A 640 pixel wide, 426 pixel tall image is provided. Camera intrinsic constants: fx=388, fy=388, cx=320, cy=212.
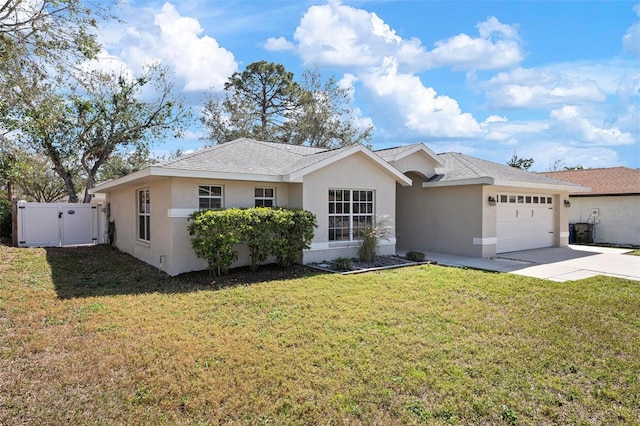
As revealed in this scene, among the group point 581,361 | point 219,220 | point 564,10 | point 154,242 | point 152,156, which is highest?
point 564,10

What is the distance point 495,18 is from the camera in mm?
11836

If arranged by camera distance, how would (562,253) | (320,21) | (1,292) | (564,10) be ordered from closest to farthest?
(1,292) → (564,10) → (320,21) → (562,253)

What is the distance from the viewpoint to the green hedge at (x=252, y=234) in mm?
8945

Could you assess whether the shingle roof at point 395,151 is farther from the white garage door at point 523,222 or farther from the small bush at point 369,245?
the white garage door at point 523,222

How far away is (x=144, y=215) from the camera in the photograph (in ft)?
39.4

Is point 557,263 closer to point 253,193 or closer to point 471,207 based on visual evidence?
point 471,207

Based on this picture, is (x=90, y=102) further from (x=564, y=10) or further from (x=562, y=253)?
(x=562, y=253)

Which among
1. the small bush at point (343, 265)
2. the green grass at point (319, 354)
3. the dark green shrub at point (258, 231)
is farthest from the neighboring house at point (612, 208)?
the dark green shrub at point (258, 231)

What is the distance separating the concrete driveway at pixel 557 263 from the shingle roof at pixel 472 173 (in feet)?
8.46

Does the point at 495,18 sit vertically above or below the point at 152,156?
above

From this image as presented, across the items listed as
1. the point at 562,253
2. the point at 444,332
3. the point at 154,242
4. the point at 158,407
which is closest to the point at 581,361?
the point at 444,332

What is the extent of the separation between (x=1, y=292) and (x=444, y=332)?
8442 mm

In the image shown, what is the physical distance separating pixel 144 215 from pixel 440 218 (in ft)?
33.3

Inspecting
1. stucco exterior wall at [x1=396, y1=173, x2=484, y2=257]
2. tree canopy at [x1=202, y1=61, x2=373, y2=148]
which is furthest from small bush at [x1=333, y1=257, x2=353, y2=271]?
tree canopy at [x1=202, y1=61, x2=373, y2=148]
